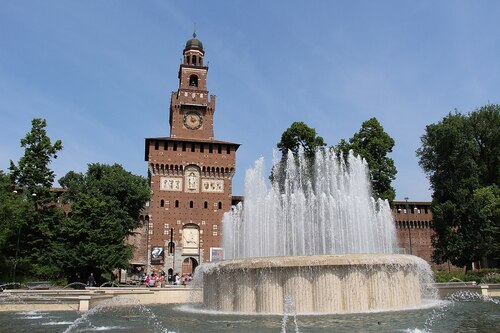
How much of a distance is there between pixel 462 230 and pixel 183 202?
21.9 metres

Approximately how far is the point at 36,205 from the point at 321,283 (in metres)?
20.8

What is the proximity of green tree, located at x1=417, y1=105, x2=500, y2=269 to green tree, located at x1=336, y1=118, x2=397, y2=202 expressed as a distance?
314 cm

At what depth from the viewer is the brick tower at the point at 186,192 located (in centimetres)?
3853


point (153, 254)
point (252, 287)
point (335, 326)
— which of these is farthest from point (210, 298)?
point (153, 254)

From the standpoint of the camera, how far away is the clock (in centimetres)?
4306

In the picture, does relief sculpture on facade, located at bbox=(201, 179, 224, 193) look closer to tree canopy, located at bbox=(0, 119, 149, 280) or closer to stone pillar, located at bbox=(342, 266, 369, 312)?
tree canopy, located at bbox=(0, 119, 149, 280)

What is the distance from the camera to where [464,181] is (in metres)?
28.2

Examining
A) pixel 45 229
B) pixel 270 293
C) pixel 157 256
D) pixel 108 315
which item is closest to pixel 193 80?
pixel 157 256

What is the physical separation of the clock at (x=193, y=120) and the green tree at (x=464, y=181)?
66.2ft

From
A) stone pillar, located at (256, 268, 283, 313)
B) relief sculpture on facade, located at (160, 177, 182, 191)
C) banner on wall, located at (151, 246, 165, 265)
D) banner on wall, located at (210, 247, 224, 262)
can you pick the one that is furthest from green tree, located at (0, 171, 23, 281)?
stone pillar, located at (256, 268, 283, 313)

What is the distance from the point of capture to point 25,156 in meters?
26.6

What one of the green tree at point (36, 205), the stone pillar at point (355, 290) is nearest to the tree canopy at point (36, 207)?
the green tree at point (36, 205)

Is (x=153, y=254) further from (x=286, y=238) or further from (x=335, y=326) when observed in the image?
(x=335, y=326)

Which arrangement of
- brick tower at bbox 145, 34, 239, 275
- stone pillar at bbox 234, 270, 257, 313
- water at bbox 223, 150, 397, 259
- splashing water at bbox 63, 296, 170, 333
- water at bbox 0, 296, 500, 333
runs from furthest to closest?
brick tower at bbox 145, 34, 239, 275 < water at bbox 223, 150, 397, 259 < stone pillar at bbox 234, 270, 257, 313 < splashing water at bbox 63, 296, 170, 333 < water at bbox 0, 296, 500, 333
